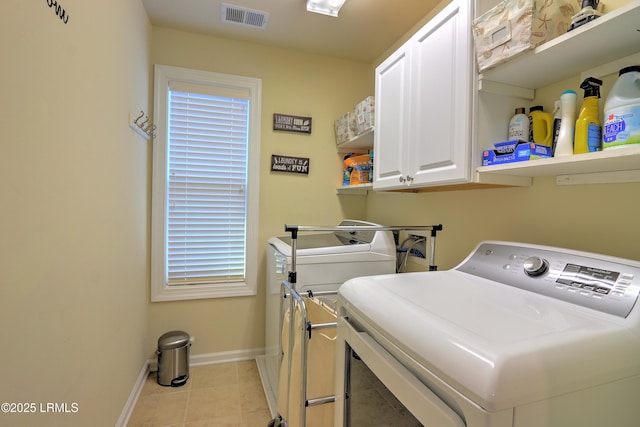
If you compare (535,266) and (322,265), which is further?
(322,265)

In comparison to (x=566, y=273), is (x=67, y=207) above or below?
above

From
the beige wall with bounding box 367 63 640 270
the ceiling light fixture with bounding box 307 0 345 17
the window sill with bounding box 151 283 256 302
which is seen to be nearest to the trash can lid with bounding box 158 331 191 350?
the window sill with bounding box 151 283 256 302

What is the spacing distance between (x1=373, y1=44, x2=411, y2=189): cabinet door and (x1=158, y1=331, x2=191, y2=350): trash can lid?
5.77ft

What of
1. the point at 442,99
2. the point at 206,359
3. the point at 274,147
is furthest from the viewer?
the point at 274,147

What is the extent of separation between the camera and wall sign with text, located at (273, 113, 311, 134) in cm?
254

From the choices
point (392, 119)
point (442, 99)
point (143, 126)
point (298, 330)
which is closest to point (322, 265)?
point (298, 330)

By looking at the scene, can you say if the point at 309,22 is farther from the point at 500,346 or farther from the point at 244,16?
the point at 500,346

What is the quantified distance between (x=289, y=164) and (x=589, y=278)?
2.12 meters

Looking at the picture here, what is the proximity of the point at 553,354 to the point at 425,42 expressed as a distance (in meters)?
1.41

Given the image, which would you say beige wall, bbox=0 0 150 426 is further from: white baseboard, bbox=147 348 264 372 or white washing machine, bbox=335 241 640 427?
white washing machine, bbox=335 241 640 427

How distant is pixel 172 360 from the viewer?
2.13 metres

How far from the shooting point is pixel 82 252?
122cm

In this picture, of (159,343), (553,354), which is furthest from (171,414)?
(553,354)

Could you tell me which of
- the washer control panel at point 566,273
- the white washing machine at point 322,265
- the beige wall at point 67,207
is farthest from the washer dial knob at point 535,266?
the beige wall at point 67,207
